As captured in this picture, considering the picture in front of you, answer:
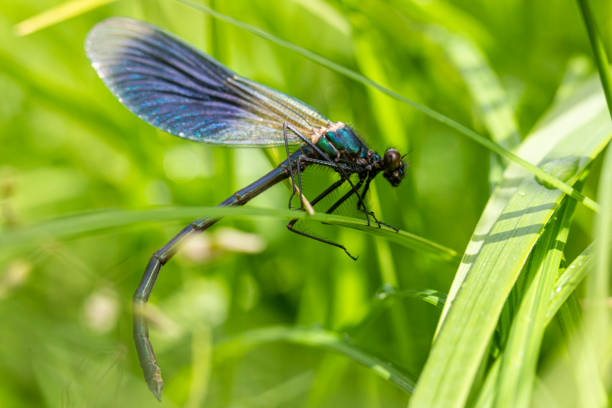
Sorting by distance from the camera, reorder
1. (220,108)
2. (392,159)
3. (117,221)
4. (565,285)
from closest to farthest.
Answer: (117,221) → (565,285) → (392,159) → (220,108)

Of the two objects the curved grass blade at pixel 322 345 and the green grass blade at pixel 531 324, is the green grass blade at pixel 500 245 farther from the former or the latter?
the curved grass blade at pixel 322 345

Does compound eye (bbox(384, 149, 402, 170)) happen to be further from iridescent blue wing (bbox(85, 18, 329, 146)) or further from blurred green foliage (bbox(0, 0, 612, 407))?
blurred green foliage (bbox(0, 0, 612, 407))

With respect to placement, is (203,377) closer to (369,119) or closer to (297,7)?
(369,119)

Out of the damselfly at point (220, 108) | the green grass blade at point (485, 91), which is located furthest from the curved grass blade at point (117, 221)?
the green grass blade at point (485, 91)

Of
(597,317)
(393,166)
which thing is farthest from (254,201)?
(597,317)

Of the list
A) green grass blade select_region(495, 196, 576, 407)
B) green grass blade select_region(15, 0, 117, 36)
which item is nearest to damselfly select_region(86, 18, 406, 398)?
green grass blade select_region(15, 0, 117, 36)

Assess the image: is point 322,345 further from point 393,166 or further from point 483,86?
point 483,86
